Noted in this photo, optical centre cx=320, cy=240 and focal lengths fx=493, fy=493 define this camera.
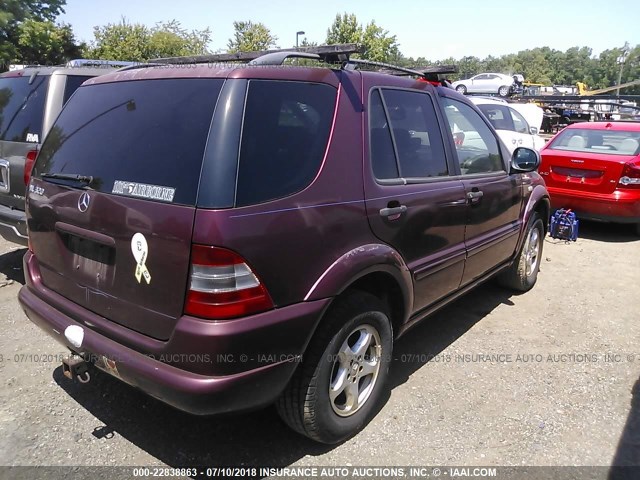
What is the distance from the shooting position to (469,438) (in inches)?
109

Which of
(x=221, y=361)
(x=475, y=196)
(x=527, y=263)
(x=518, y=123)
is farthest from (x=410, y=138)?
(x=518, y=123)

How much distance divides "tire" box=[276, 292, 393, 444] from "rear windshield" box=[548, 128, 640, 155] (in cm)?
629

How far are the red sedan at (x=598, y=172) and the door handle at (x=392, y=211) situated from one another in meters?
5.34

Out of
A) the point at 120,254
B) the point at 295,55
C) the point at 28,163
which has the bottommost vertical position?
the point at 120,254

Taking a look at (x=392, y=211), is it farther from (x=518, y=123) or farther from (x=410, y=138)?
(x=518, y=123)

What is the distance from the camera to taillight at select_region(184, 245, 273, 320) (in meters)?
1.96

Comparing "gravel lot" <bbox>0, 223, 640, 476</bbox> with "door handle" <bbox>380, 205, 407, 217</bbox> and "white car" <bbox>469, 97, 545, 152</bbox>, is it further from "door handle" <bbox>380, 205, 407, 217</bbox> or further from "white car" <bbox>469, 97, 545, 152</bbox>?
"white car" <bbox>469, 97, 545, 152</bbox>

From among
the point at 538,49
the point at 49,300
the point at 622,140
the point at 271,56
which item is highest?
the point at 538,49

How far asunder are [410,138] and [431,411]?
1.68 metres

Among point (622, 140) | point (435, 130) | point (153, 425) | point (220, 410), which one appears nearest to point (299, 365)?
point (220, 410)

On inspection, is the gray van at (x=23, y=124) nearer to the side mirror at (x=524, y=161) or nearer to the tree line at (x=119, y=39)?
the side mirror at (x=524, y=161)

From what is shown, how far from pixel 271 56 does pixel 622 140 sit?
697 centimetres

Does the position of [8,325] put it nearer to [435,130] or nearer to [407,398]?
[407,398]

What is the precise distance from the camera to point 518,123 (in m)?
11.3
